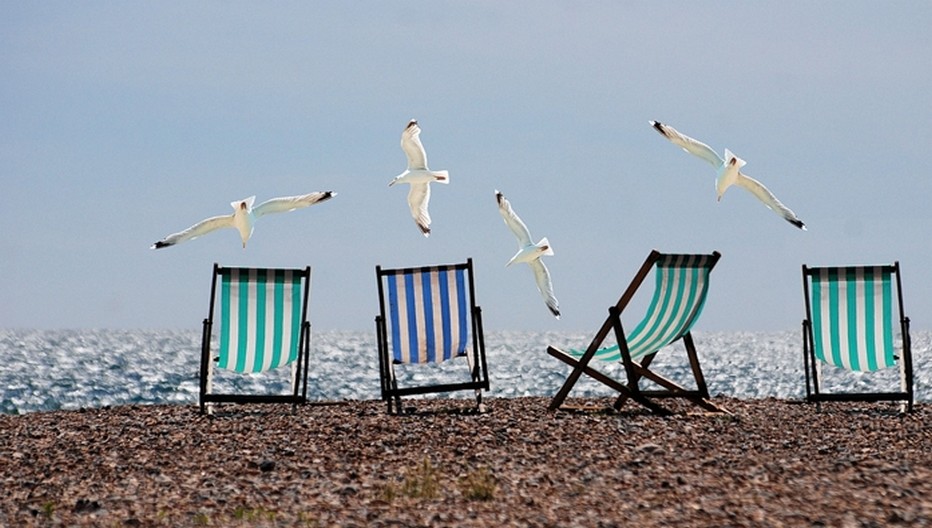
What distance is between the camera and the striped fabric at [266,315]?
25.7 feet

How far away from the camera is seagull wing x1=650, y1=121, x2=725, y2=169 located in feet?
26.4

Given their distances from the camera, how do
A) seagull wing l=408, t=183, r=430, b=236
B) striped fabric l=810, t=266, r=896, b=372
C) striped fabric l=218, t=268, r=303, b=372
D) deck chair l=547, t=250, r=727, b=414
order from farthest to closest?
seagull wing l=408, t=183, r=430, b=236 → striped fabric l=810, t=266, r=896, b=372 → striped fabric l=218, t=268, r=303, b=372 → deck chair l=547, t=250, r=727, b=414

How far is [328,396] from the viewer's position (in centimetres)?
1723

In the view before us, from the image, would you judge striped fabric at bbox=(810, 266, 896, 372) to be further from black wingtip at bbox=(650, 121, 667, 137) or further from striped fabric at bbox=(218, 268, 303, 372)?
striped fabric at bbox=(218, 268, 303, 372)

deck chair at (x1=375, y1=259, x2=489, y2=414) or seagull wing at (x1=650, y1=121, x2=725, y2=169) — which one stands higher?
seagull wing at (x1=650, y1=121, x2=725, y2=169)

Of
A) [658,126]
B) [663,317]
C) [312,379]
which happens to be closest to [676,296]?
[663,317]

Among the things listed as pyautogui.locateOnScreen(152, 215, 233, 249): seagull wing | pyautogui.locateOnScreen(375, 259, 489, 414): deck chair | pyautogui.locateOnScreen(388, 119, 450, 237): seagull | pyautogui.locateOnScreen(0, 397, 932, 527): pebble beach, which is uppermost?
pyautogui.locateOnScreen(388, 119, 450, 237): seagull

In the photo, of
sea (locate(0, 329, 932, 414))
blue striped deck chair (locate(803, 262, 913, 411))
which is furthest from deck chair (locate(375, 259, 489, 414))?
sea (locate(0, 329, 932, 414))

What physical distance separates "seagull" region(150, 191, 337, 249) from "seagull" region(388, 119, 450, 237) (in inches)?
39.8

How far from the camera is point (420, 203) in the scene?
867 cm

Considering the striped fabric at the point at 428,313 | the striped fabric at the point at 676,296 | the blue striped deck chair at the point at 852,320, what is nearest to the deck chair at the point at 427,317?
the striped fabric at the point at 428,313

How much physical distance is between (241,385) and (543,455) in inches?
537

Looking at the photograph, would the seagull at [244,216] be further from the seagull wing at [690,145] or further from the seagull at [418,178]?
the seagull wing at [690,145]

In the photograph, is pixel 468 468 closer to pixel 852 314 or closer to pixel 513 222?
pixel 513 222
